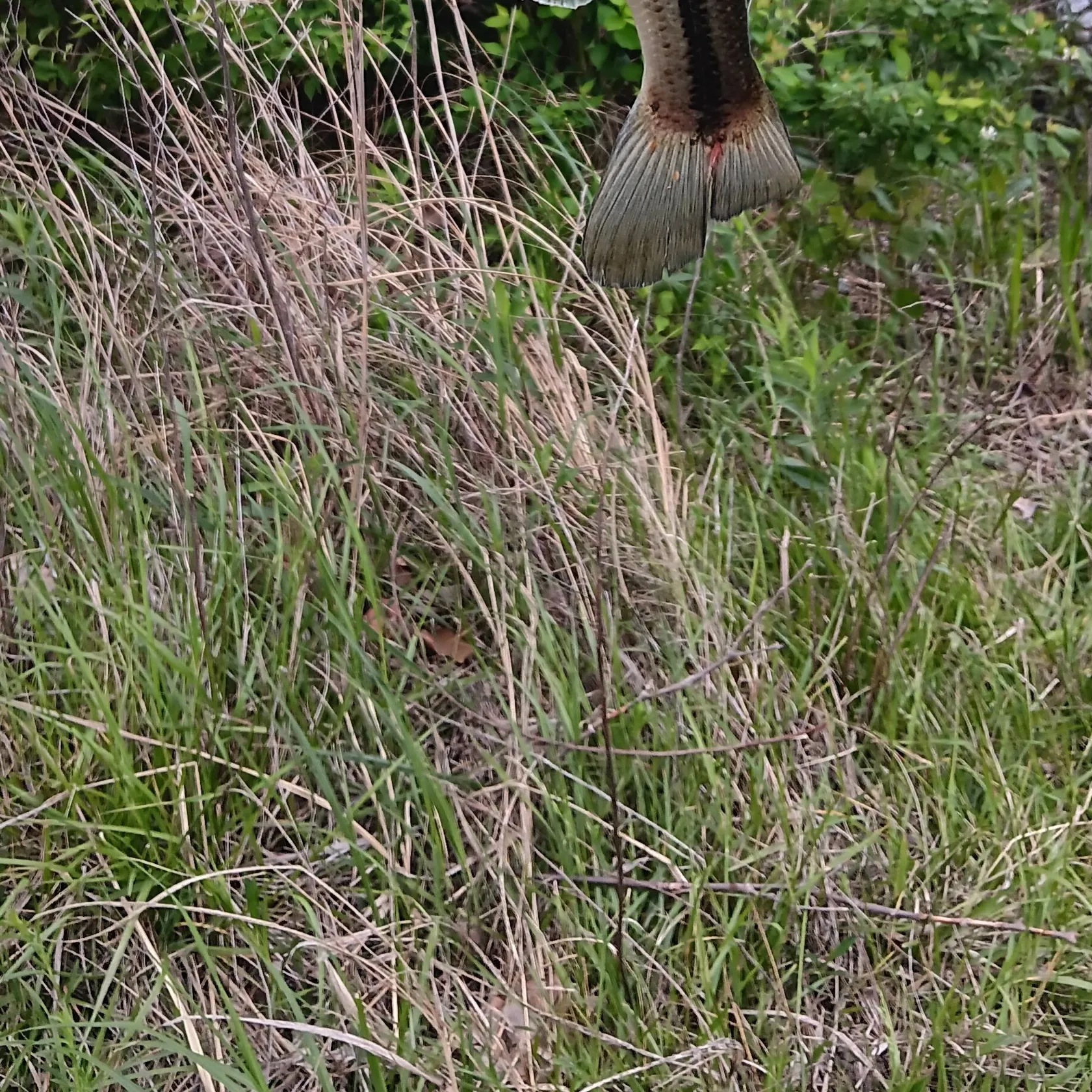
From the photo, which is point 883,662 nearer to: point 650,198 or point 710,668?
point 710,668

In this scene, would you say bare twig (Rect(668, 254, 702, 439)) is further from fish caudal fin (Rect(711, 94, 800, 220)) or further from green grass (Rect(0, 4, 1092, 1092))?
fish caudal fin (Rect(711, 94, 800, 220))

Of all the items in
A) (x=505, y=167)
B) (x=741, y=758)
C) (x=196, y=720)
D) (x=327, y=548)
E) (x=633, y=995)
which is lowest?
(x=633, y=995)

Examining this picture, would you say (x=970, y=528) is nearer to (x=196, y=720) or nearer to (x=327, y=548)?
(x=327, y=548)

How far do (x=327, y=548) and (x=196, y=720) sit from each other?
37 centimetres

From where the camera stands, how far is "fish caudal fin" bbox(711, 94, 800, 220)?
1365 millimetres

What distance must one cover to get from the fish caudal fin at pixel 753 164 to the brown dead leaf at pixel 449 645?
89cm

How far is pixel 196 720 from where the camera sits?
5.65 feet

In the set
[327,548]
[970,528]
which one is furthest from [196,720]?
[970,528]

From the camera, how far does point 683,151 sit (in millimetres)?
1354

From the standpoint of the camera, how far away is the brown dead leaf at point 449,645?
6.48 feet

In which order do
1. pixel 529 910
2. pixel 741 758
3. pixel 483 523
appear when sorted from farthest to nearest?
pixel 483 523 → pixel 741 758 → pixel 529 910

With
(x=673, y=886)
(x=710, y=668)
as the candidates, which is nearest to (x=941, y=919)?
(x=673, y=886)

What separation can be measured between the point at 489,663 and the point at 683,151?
0.96 meters

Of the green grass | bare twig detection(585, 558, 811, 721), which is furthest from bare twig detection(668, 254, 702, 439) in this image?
bare twig detection(585, 558, 811, 721)
